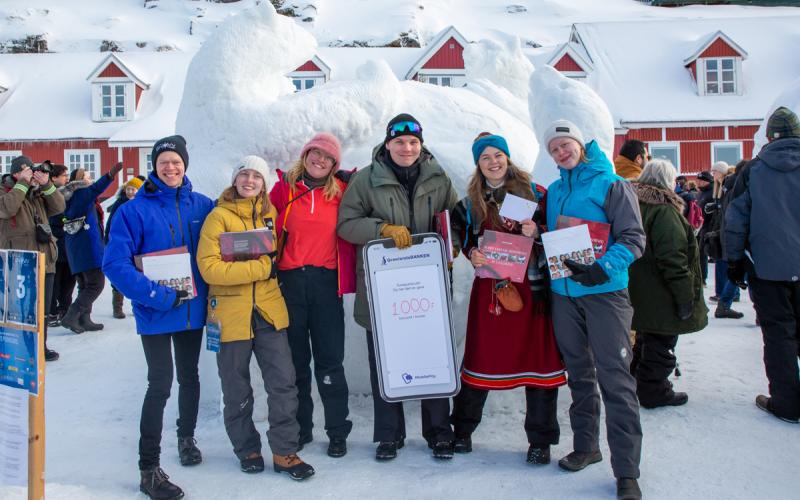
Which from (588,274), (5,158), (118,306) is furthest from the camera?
(5,158)

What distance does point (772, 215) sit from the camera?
352 cm

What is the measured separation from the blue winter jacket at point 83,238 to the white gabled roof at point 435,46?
570 inches

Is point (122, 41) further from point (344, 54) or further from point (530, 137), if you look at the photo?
point (530, 137)

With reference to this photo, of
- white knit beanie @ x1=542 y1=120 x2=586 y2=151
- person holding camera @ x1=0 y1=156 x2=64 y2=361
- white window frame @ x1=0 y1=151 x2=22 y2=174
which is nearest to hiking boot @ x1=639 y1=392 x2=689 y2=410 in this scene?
white knit beanie @ x1=542 y1=120 x2=586 y2=151

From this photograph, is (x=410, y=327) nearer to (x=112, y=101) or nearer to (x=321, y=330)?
(x=321, y=330)

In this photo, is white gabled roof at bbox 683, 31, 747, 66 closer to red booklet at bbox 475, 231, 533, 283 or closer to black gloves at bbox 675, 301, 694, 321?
black gloves at bbox 675, 301, 694, 321

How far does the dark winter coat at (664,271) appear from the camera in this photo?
3660 mm

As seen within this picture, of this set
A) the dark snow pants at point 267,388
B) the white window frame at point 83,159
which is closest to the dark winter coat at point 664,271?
the dark snow pants at point 267,388

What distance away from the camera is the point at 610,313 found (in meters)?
2.80

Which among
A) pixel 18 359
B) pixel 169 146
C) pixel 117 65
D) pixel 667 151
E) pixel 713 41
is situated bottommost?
pixel 18 359

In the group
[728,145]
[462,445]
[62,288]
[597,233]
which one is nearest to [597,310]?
[597,233]

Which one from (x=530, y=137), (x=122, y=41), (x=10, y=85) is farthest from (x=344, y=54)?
(x=530, y=137)

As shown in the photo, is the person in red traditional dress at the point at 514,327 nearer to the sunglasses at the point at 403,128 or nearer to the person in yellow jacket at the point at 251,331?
the sunglasses at the point at 403,128

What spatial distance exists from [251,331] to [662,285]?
244cm
